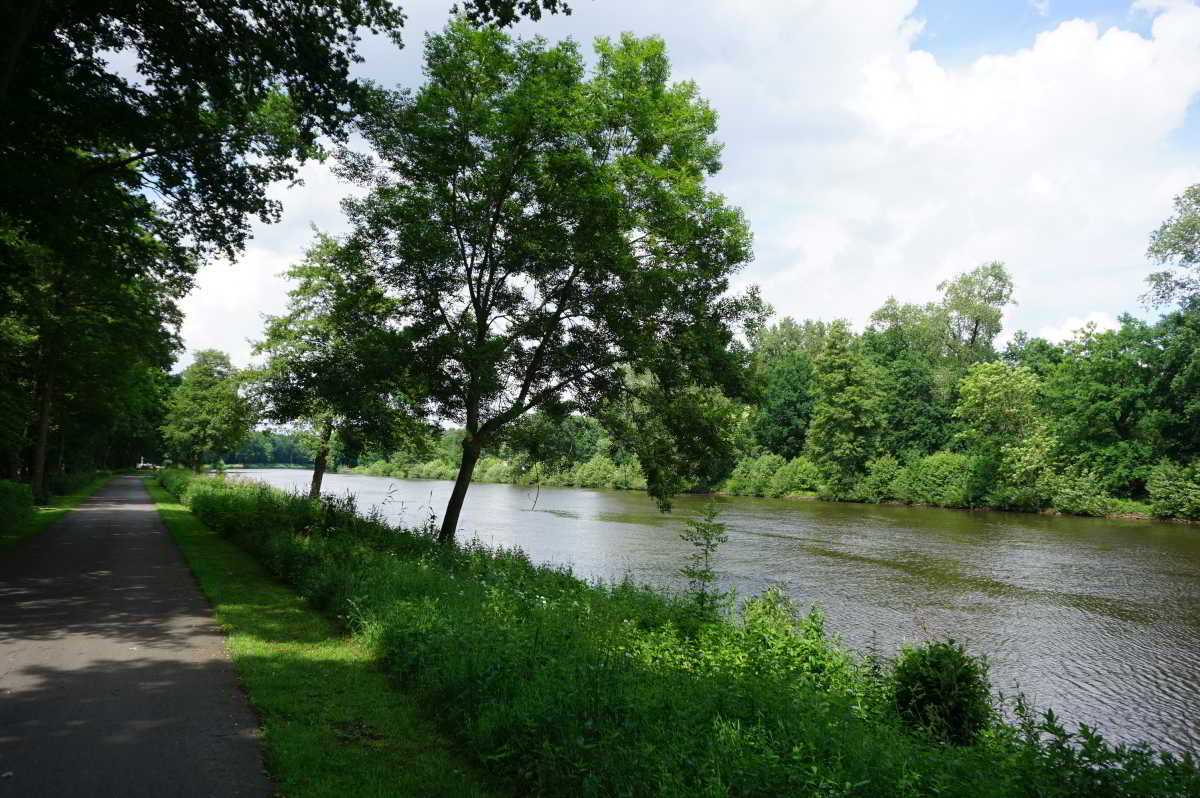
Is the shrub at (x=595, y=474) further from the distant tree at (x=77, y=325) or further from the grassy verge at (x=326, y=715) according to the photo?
the grassy verge at (x=326, y=715)

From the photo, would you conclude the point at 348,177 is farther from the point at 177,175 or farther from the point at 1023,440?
the point at 1023,440

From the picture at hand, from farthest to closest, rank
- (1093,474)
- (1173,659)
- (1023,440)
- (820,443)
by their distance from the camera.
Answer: (820,443)
(1023,440)
(1093,474)
(1173,659)

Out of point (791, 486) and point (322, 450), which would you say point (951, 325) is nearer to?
point (791, 486)

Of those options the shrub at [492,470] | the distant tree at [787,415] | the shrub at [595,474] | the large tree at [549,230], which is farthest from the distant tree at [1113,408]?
the shrub at [492,470]

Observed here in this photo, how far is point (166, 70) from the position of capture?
11812 millimetres

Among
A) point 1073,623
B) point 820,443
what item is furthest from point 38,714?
point 820,443

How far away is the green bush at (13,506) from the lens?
1638 cm

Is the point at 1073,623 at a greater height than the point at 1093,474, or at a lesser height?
lesser

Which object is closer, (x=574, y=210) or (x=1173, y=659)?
(x=1173, y=659)

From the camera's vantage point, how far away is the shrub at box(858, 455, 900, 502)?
58.7 m

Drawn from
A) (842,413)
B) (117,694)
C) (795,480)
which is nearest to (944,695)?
(117,694)

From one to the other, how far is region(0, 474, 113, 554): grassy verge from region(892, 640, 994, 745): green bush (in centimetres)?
1696

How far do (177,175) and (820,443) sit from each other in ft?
198

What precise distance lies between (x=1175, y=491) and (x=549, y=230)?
46.4 meters
